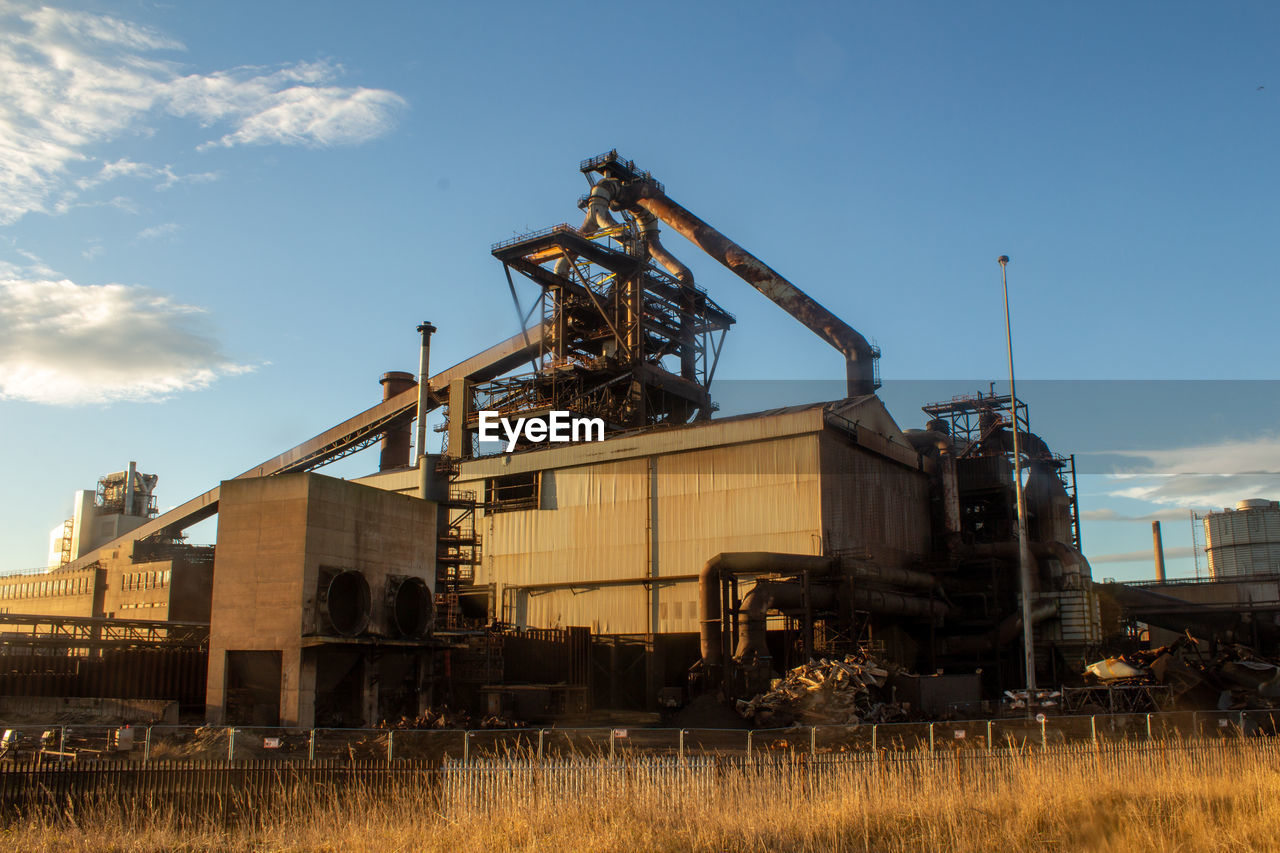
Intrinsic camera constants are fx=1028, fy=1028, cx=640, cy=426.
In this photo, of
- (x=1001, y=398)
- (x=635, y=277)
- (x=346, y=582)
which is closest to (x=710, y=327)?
(x=635, y=277)

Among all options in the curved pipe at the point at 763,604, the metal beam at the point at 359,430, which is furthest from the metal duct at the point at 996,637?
the metal beam at the point at 359,430

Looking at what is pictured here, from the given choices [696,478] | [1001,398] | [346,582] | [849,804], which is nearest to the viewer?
[849,804]

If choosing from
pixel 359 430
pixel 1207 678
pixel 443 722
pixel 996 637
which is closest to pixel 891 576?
pixel 996 637

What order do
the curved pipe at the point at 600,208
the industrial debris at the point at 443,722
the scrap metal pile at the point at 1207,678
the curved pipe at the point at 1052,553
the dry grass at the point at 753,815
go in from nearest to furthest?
the dry grass at the point at 753,815
the industrial debris at the point at 443,722
the scrap metal pile at the point at 1207,678
the curved pipe at the point at 1052,553
the curved pipe at the point at 600,208

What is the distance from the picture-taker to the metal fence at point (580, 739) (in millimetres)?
17956

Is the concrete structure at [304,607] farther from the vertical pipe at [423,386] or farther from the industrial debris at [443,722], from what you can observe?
the vertical pipe at [423,386]

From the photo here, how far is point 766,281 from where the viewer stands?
57.6m

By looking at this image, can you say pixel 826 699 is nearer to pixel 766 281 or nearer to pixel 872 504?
pixel 872 504

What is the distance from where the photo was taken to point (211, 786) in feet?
48.0

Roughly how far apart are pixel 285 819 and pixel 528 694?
83.2ft

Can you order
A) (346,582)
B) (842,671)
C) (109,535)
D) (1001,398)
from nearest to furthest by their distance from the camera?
(842,671) → (346,582) → (1001,398) → (109,535)

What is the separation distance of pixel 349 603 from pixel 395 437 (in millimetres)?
35726

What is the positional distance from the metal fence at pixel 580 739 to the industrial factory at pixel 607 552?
7.92 meters

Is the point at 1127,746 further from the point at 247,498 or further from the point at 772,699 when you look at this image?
the point at 247,498
